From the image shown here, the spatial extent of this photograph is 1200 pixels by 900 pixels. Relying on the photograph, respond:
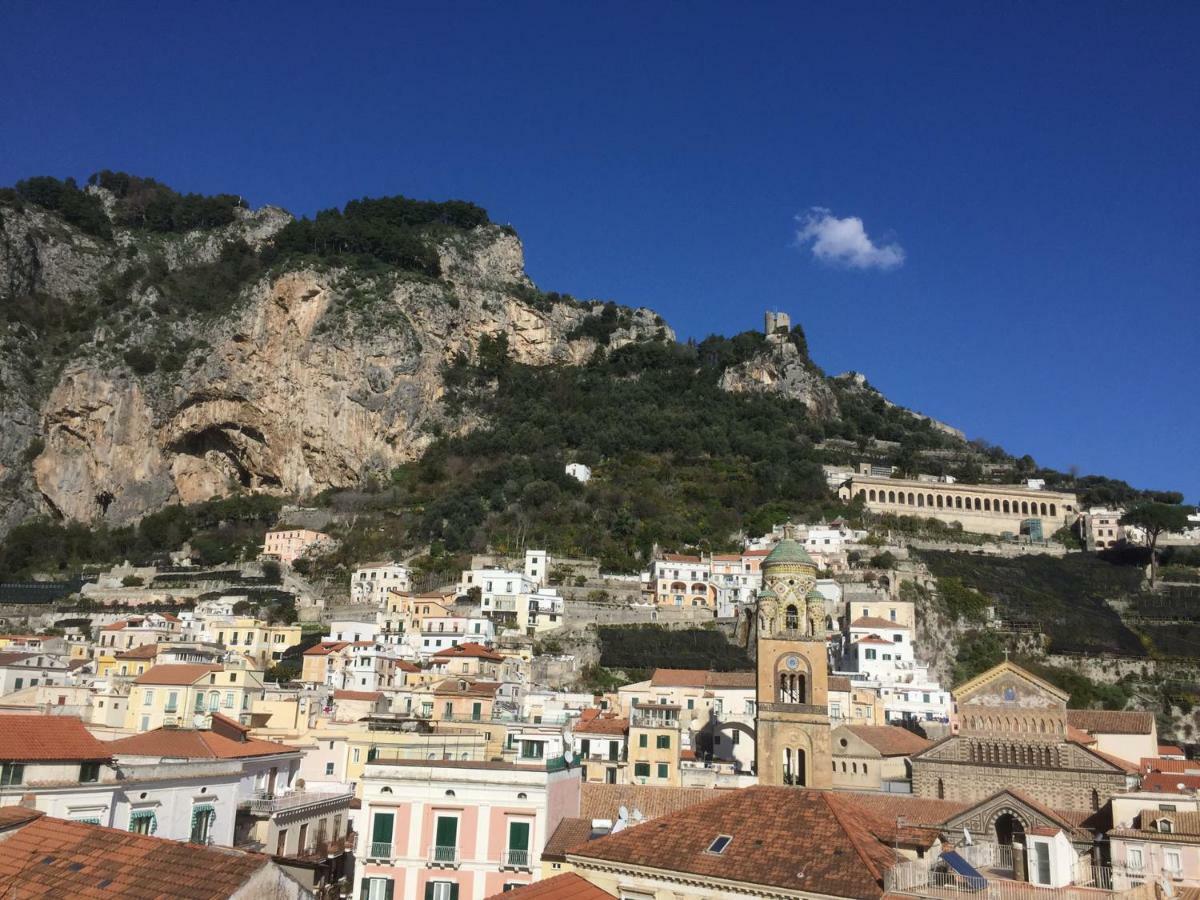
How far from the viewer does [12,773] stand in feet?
59.7

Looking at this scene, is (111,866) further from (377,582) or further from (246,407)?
(246,407)

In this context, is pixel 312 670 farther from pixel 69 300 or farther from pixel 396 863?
pixel 69 300

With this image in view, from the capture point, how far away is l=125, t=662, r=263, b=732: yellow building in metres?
36.5

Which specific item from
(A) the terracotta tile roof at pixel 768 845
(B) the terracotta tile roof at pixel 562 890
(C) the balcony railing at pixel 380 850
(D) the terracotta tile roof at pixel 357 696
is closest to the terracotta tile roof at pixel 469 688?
(D) the terracotta tile roof at pixel 357 696

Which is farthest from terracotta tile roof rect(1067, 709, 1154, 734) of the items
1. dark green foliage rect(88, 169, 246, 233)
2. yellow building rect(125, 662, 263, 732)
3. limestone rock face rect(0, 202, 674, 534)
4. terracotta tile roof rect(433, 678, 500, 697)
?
dark green foliage rect(88, 169, 246, 233)

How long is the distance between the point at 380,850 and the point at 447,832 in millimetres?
1314

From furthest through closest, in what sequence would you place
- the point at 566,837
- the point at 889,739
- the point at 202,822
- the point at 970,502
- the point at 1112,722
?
the point at 970,502
the point at 889,739
the point at 1112,722
the point at 202,822
the point at 566,837

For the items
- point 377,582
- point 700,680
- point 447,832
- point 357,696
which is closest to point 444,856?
point 447,832

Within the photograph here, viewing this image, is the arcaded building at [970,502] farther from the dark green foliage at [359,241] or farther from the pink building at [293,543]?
the dark green foliage at [359,241]

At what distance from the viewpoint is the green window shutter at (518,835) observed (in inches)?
712

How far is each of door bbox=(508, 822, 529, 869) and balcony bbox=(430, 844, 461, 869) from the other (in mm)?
1008

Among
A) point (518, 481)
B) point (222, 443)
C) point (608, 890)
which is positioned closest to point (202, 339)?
point (222, 443)

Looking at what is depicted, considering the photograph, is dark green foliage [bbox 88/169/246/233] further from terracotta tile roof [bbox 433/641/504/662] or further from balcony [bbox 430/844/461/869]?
balcony [bbox 430/844/461/869]

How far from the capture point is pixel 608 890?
15484 mm
